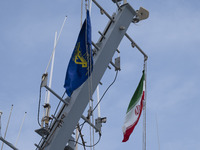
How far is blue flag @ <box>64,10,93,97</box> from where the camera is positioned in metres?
10.9

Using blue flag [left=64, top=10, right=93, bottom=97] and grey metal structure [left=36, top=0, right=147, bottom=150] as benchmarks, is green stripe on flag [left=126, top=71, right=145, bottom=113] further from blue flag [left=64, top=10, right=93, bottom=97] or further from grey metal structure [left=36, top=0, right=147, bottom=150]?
blue flag [left=64, top=10, right=93, bottom=97]

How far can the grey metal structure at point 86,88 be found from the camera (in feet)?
34.2

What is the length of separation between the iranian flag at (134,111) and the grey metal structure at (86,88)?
43.5 inches

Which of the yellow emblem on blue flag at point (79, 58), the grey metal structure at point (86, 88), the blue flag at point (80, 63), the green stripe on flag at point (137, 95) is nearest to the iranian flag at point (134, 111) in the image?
the green stripe on flag at point (137, 95)

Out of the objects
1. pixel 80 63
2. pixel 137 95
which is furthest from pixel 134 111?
pixel 80 63

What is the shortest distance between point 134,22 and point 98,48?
5.24 feet

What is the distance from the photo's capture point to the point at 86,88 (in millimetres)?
10906

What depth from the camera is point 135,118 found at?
12188mm

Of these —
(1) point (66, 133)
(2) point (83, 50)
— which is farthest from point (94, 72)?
(1) point (66, 133)

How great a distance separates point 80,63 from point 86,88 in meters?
0.62

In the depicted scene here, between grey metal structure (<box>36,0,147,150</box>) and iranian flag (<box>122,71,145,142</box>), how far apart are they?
1.11m

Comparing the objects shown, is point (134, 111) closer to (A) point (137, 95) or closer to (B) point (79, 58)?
(A) point (137, 95)

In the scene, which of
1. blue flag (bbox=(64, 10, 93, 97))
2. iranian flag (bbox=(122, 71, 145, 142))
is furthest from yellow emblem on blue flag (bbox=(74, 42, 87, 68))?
iranian flag (bbox=(122, 71, 145, 142))

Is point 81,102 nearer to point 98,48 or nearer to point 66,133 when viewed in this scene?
point 66,133
